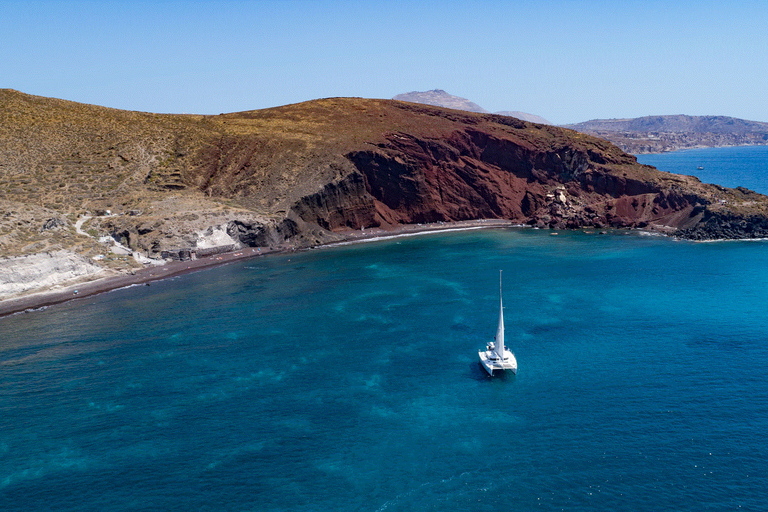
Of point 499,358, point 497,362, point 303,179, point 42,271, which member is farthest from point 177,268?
point 497,362

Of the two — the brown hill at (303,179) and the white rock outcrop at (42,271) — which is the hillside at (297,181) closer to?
the brown hill at (303,179)

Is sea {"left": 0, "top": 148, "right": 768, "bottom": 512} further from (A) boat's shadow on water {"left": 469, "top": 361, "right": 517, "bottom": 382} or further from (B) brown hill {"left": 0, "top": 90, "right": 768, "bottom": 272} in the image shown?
(B) brown hill {"left": 0, "top": 90, "right": 768, "bottom": 272}

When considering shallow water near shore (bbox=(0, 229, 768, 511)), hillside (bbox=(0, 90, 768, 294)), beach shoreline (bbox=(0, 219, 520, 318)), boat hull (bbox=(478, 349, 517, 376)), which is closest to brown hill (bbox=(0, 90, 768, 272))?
hillside (bbox=(0, 90, 768, 294))

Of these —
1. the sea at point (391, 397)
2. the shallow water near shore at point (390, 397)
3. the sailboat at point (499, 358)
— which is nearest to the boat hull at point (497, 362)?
the sailboat at point (499, 358)

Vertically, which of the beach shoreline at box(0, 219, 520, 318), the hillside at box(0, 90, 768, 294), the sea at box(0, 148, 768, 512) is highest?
the hillside at box(0, 90, 768, 294)

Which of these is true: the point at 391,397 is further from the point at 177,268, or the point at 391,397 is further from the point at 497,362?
the point at 177,268

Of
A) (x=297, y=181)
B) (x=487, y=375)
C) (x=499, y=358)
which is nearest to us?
(x=487, y=375)

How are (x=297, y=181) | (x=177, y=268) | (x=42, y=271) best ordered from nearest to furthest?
(x=42, y=271), (x=177, y=268), (x=297, y=181)
